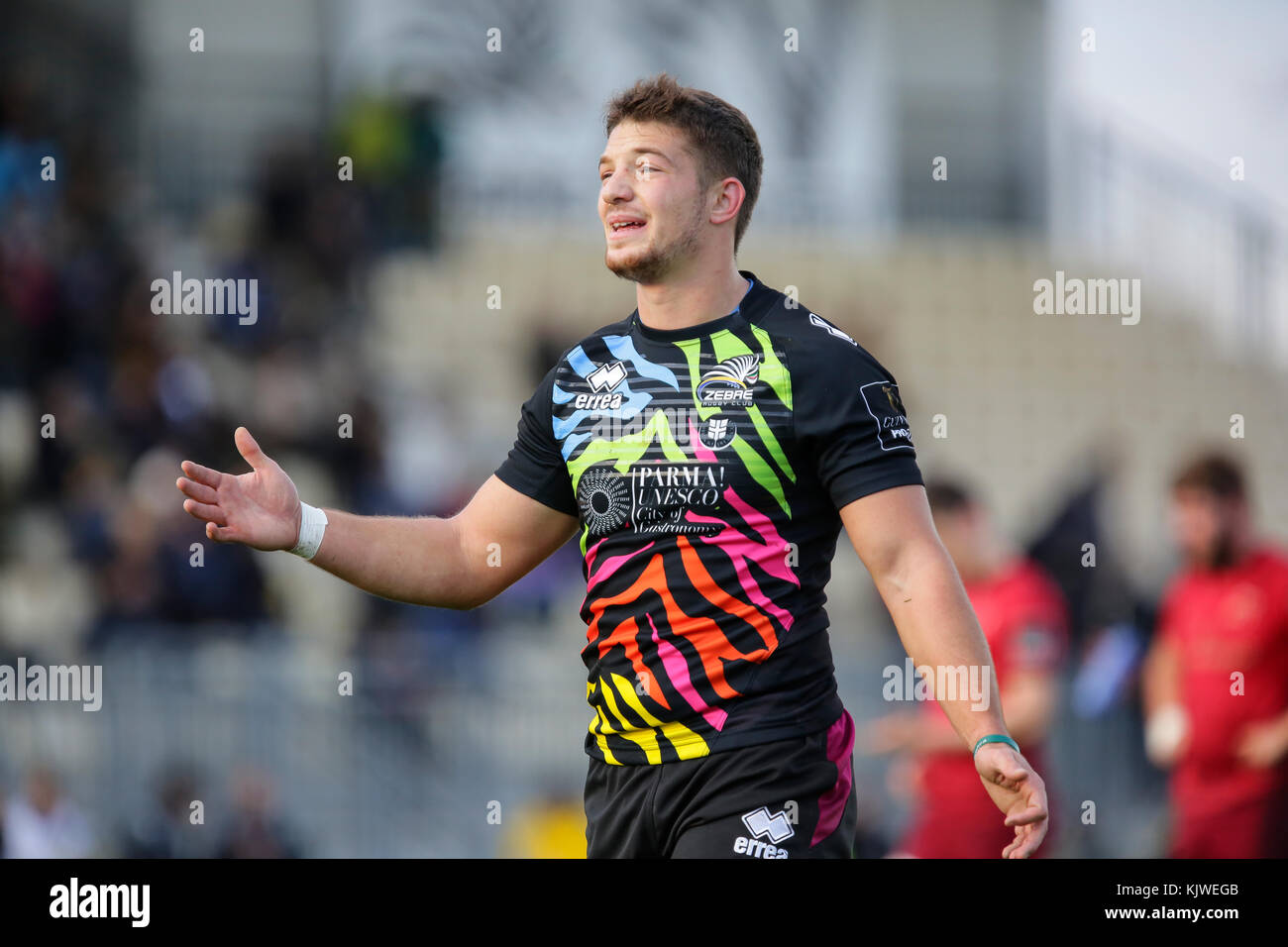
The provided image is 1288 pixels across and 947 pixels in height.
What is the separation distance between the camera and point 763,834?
150 inches

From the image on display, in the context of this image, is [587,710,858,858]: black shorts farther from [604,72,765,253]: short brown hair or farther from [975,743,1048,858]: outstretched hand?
[604,72,765,253]: short brown hair

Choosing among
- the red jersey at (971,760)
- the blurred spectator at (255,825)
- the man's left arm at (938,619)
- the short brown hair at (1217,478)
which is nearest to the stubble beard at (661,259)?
Result: the man's left arm at (938,619)

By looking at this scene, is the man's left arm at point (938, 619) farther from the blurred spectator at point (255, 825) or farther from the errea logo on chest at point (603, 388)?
the blurred spectator at point (255, 825)

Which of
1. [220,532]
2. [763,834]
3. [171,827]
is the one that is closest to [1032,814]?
[763,834]

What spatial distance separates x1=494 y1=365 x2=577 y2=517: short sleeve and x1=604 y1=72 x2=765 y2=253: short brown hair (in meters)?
0.66

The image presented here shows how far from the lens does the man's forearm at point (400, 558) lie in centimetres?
436

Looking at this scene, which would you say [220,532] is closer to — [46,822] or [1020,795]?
[1020,795]

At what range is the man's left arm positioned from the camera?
3668 mm

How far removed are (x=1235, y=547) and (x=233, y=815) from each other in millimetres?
5754

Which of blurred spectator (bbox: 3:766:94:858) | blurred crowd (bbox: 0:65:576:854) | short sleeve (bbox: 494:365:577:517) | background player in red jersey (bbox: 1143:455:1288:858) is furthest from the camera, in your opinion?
blurred crowd (bbox: 0:65:576:854)

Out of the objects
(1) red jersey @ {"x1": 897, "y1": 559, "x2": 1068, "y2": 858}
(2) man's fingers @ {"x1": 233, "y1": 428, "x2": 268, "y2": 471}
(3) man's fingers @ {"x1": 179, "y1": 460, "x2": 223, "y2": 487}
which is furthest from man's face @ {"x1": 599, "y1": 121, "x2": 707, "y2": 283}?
(1) red jersey @ {"x1": 897, "y1": 559, "x2": 1068, "y2": 858}

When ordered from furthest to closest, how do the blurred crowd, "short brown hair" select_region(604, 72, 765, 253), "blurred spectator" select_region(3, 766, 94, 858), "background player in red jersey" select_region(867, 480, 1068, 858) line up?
the blurred crowd, "blurred spectator" select_region(3, 766, 94, 858), "background player in red jersey" select_region(867, 480, 1068, 858), "short brown hair" select_region(604, 72, 765, 253)

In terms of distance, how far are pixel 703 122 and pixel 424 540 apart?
134 centimetres

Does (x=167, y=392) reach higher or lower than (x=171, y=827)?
higher
